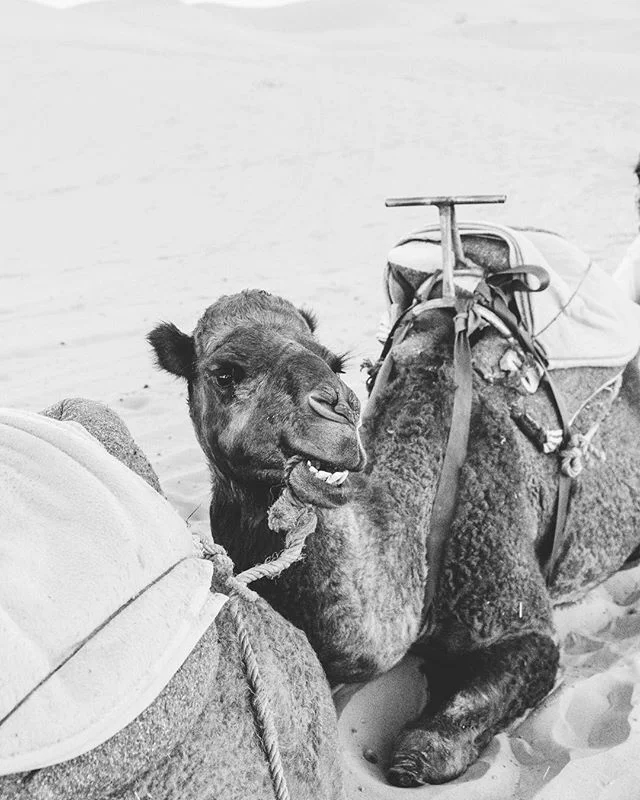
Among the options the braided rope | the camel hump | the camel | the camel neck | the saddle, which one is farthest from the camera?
the saddle

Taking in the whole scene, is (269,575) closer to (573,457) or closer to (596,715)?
(596,715)

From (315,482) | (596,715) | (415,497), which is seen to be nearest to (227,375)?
(315,482)

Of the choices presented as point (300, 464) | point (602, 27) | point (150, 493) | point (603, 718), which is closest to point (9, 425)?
point (150, 493)

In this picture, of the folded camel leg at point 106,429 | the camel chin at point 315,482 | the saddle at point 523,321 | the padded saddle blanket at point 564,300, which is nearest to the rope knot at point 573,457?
the saddle at point 523,321

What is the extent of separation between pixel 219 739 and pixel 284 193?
464 inches

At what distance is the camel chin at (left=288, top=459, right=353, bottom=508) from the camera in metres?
2.11

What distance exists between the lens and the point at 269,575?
2.09 meters

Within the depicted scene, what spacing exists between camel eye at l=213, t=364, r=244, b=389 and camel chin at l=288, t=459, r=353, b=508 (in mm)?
341

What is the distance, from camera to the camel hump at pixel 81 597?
4.65ft

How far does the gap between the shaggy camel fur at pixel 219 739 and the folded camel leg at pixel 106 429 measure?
1.67 feet

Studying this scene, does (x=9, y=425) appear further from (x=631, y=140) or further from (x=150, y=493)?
(x=631, y=140)

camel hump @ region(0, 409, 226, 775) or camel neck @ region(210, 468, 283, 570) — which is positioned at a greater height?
camel hump @ region(0, 409, 226, 775)

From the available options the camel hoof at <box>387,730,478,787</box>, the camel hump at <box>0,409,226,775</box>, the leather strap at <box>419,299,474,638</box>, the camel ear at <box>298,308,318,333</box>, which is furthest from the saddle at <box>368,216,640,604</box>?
the camel hump at <box>0,409,226,775</box>

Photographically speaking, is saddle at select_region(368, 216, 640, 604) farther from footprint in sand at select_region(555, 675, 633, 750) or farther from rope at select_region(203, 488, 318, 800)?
rope at select_region(203, 488, 318, 800)
